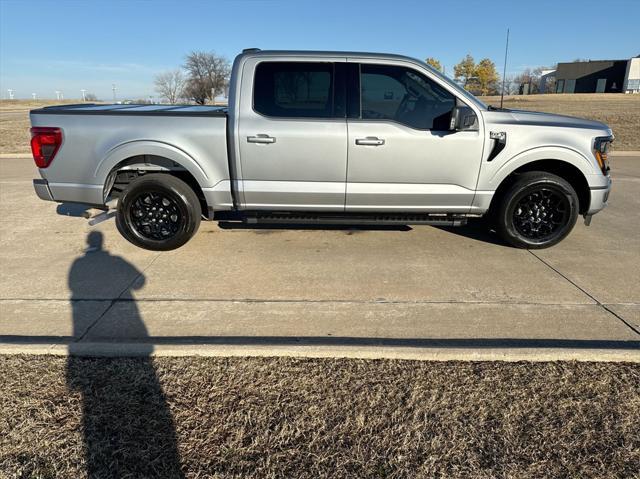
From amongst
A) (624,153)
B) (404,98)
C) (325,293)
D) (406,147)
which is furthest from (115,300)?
(624,153)

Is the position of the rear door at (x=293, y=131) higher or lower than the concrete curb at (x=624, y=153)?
higher

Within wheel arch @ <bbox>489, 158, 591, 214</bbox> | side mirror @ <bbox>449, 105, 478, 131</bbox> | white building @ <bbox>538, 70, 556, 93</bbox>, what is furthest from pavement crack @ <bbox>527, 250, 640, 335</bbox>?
white building @ <bbox>538, 70, 556, 93</bbox>

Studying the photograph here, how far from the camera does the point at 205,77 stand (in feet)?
87.6

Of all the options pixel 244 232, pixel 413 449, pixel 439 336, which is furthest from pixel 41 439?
pixel 244 232

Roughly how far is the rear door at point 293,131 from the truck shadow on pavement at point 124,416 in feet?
6.53

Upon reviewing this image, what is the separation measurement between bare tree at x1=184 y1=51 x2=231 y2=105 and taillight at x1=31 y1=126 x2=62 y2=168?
16.2 m

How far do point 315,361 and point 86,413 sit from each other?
1.33 m

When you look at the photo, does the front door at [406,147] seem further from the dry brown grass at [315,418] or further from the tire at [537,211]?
the dry brown grass at [315,418]

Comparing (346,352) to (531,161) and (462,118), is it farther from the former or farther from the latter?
(531,161)

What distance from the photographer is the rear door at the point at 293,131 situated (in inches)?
177

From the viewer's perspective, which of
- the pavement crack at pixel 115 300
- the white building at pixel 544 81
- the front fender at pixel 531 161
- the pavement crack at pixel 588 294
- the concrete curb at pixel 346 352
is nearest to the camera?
the concrete curb at pixel 346 352

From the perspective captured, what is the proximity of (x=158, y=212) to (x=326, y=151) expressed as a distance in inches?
75.2

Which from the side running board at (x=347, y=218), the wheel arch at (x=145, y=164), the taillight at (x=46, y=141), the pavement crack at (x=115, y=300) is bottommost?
the pavement crack at (x=115, y=300)

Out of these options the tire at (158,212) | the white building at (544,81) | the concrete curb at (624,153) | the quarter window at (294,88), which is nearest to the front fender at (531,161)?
the quarter window at (294,88)
